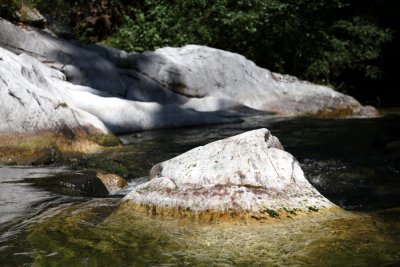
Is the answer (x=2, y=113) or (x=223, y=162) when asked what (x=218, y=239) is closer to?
(x=223, y=162)

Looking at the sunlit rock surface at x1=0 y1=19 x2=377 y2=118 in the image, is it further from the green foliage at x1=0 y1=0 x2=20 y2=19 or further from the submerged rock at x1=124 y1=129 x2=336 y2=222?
the submerged rock at x1=124 y1=129 x2=336 y2=222

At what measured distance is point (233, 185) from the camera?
4.95 m

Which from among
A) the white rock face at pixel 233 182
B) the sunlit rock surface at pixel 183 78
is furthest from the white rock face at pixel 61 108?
the white rock face at pixel 233 182

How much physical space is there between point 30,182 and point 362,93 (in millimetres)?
19137

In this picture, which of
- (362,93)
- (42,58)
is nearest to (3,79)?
(42,58)

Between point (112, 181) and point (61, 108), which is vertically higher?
point (61, 108)

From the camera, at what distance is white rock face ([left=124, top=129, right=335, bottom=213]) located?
483 centimetres

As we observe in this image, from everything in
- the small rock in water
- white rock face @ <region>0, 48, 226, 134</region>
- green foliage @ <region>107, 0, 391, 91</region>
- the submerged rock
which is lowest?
the small rock in water

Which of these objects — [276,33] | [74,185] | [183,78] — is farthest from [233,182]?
[276,33]

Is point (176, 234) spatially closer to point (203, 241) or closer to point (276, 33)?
point (203, 241)

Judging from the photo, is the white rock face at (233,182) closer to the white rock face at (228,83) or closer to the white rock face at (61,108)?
the white rock face at (61,108)

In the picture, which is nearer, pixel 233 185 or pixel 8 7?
pixel 233 185

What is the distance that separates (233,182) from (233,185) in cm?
5

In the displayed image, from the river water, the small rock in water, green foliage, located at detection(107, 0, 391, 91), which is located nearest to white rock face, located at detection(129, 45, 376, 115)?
green foliage, located at detection(107, 0, 391, 91)
